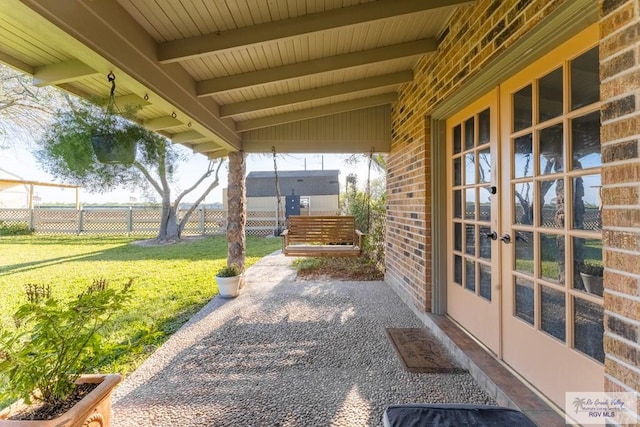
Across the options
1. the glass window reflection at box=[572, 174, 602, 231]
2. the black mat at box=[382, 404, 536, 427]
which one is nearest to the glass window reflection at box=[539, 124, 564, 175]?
the glass window reflection at box=[572, 174, 602, 231]

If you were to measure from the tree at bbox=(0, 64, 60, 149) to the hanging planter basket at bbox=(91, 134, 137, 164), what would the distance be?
2944 mm

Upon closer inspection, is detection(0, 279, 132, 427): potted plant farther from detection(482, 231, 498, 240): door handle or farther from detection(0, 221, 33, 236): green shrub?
detection(0, 221, 33, 236): green shrub

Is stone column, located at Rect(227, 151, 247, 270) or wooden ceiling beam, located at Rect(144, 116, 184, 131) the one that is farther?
stone column, located at Rect(227, 151, 247, 270)

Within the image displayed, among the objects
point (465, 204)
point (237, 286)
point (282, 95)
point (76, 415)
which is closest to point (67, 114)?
point (76, 415)

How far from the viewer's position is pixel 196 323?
10.5ft

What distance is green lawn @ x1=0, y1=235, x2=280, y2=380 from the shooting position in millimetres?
2812

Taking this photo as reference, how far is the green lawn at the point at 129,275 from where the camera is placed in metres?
2.81

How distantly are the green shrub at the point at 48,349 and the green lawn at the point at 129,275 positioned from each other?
16 centimetres

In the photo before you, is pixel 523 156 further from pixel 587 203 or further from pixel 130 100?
pixel 130 100

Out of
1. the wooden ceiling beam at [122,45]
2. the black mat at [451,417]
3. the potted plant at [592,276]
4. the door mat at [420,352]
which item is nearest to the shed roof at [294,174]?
the wooden ceiling beam at [122,45]

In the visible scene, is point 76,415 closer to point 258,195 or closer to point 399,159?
point 399,159

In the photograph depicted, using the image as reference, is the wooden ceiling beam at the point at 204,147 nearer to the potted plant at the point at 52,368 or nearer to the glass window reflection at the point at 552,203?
the potted plant at the point at 52,368

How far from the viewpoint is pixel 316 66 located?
9.42 feet

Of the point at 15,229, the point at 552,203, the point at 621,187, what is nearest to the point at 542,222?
the point at 552,203
